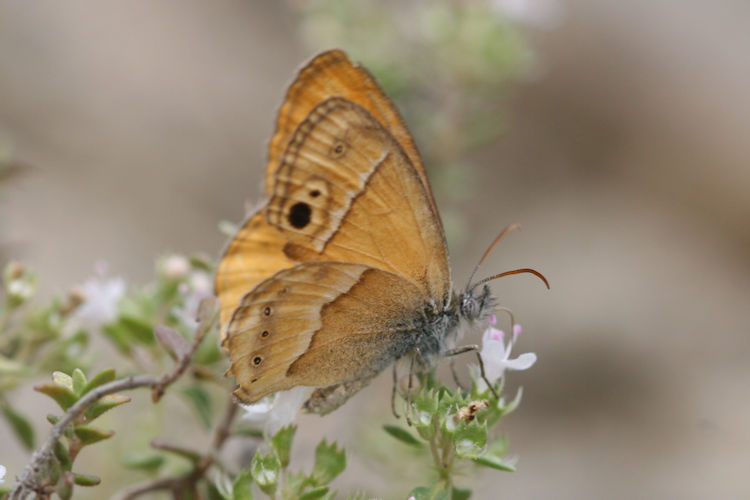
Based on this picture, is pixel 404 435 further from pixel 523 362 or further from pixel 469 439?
pixel 523 362

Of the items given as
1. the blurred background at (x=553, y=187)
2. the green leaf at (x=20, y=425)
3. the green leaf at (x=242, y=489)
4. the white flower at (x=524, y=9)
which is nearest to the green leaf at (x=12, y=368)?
the green leaf at (x=20, y=425)

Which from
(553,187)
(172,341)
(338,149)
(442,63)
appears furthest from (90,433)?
(553,187)

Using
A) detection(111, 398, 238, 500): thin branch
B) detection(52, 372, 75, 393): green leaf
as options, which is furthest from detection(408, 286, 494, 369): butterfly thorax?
detection(52, 372, 75, 393): green leaf

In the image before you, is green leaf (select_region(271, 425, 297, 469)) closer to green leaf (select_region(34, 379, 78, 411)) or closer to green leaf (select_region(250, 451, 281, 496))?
green leaf (select_region(250, 451, 281, 496))

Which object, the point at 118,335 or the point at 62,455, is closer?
the point at 62,455

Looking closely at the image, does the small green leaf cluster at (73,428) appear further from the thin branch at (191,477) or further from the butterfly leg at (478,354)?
the butterfly leg at (478,354)

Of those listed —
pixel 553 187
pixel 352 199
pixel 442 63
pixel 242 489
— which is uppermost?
pixel 553 187
